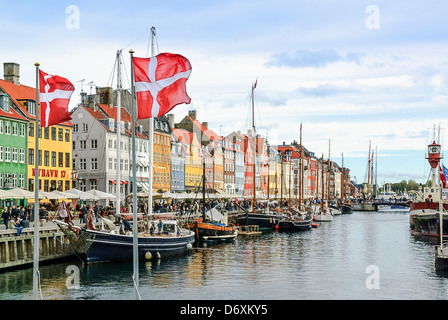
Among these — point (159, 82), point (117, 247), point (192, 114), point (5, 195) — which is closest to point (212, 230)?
point (117, 247)

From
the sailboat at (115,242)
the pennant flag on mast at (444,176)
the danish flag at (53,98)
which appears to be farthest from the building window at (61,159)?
the danish flag at (53,98)

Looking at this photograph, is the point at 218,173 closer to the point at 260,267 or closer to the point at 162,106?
the point at 260,267

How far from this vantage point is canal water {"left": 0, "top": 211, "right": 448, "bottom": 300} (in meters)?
30.1

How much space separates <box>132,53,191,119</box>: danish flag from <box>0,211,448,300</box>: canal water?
37.2 ft

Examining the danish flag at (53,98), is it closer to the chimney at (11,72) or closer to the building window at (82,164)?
the chimney at (11,72)

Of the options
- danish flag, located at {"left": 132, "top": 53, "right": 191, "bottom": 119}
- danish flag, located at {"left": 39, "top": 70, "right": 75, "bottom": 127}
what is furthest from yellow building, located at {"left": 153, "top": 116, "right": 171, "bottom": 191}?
danish flag, located at {"left": 132, "top": 53, "right": 191, "bottom": 119}

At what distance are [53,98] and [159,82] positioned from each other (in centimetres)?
666

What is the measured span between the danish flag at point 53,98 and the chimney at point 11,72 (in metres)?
49.3

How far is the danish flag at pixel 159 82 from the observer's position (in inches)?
719

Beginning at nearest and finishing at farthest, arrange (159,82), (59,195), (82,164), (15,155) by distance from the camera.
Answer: (159,82) < (59,195) < (15,155) < (82,164)

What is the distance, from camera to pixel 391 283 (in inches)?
1363

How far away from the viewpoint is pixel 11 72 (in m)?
69.8

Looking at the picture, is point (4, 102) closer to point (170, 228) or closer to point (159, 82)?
point (170, 228)

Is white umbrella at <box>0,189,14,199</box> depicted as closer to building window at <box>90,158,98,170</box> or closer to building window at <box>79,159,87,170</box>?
building window at <box>90,158,98,170</box>
